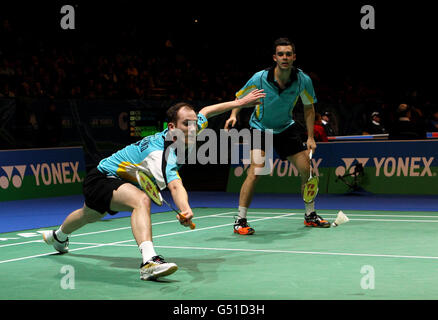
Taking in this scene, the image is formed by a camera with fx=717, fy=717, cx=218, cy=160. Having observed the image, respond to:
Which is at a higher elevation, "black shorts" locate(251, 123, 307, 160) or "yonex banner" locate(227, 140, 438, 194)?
"black shorts" locate(251, 123, 307, 160)

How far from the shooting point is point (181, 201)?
5.27m

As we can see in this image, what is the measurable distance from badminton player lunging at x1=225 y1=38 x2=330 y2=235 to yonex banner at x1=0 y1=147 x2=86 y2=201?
5759 millimetres

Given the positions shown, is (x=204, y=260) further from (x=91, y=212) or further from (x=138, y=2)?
(x=138, y=2)

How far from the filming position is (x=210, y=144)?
16.4 m

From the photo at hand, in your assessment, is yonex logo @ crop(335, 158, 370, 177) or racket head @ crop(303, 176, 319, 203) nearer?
racket head @ crop(303, 176, 319, 203)

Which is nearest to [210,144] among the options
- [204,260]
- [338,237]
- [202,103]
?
[202,103]

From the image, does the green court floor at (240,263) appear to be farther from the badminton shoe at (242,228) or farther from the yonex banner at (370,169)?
the yonex banner at (370,169)

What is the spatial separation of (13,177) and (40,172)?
0.56m

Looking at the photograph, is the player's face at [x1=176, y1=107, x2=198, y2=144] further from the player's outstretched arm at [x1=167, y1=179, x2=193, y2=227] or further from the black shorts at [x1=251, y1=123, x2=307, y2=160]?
the black shorts at [x1=251, y1=123, x2=307, y2=160]

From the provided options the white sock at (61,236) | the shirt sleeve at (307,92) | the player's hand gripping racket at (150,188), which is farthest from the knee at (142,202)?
the shirt sleeve at (307,92)

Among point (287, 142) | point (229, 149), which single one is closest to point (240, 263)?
point (287, 142)

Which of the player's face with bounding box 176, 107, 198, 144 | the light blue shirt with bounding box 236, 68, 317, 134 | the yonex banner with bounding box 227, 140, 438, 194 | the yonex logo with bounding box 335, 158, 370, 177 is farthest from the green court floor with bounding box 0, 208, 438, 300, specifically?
the yonex logo with bounding box 335, 158, 370, 177

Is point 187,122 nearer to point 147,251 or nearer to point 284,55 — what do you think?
point 147,251

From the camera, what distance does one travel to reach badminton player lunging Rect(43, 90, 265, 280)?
530 cm
